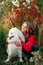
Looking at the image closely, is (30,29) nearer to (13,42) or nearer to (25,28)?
(25,28)

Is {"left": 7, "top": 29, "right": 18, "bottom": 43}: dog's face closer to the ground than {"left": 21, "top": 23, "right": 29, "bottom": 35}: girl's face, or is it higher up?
closer to the ground

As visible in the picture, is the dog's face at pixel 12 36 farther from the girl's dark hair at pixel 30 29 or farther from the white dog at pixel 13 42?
the girl's dark hair at pixel 30 29

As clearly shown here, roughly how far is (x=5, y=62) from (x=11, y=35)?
0.66ft

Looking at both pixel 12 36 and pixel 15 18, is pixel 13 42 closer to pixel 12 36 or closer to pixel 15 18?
pixel 12 36

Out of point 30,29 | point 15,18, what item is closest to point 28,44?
point 30,29

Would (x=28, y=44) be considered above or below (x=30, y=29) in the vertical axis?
below

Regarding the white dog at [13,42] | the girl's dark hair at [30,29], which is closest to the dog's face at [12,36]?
the white dog at [13,42]

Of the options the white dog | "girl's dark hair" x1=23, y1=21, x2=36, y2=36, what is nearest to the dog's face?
the white dog

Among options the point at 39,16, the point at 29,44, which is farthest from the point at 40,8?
the point at 29,44

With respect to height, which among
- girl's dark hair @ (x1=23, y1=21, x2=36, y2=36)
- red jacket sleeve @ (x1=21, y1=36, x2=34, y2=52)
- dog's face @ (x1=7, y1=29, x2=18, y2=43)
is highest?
girl's dark hair @ (x1=23, y1=21, x2=36, y2=36)

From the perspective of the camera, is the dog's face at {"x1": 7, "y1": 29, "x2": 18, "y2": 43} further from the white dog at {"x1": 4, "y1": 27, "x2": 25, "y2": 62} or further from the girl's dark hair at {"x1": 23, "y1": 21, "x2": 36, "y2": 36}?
the girl's dark hair at {"x1": 23, "y1": 21, "x2": 36, "y2": 36}

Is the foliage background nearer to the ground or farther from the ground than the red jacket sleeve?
farther from the ground

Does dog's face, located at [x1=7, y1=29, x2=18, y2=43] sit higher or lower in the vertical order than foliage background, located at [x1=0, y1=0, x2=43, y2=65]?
lower

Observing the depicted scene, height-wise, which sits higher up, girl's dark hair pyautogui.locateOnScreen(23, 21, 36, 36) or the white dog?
girl's dark hair pyautogui.locateOnScreen(23, 21, 36, 36)
